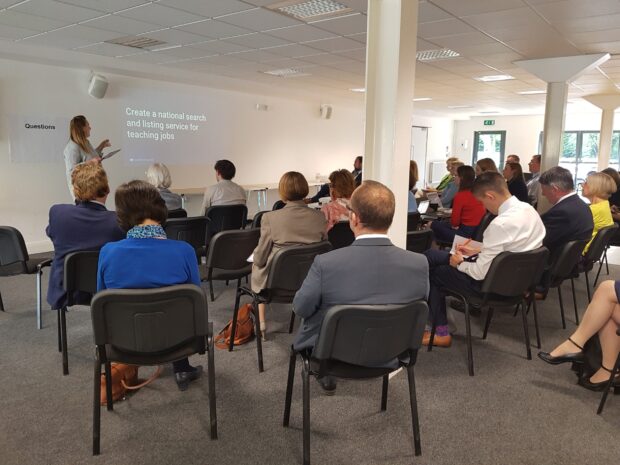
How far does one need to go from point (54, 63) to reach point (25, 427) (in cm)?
578

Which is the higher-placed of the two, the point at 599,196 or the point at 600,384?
the point at 599,196

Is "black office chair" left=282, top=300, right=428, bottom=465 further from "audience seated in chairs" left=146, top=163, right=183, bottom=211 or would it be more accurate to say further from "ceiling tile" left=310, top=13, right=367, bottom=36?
"ceiling tile" left=310, top=13, right=367, bottom=36

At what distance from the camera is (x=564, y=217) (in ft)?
11.4

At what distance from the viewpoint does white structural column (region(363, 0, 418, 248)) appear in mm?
2697

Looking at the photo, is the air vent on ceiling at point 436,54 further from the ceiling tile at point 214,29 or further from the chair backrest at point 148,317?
the chair backrest at point 148,317

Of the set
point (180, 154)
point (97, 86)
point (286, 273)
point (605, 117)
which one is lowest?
point (286, 273)

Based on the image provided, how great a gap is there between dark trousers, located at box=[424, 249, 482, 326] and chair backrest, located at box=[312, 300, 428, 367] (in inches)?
45.8

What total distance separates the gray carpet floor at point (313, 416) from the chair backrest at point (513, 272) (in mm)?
518

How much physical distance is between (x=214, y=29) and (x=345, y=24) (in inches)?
55.3

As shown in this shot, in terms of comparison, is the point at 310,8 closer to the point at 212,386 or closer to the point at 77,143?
the point at 77,143

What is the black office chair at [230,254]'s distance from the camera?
3389 millimetres

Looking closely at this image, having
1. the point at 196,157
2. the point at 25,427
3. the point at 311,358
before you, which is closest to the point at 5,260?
the point at 25,427

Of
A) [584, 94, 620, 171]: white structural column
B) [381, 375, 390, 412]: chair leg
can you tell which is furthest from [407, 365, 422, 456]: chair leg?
[584, 94, 620, 171]: white structural column

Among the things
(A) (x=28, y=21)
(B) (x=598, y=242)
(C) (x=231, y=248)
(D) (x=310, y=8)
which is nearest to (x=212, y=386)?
(C) (x=231, y=248)
